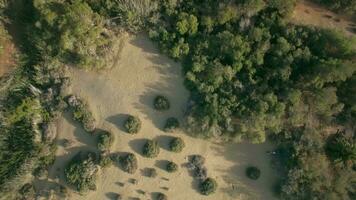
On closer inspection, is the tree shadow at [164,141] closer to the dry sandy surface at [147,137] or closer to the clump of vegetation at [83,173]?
the dry sandy surface at [147,137]

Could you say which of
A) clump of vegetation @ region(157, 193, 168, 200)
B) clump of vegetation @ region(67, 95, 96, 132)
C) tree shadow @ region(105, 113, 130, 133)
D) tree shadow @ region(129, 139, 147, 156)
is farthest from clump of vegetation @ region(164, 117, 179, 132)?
clump of vegetation @ region(67, 95, 96, 132)

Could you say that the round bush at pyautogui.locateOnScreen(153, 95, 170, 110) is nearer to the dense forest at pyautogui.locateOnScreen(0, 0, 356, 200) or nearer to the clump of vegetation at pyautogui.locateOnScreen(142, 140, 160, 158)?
the dense forest at pyautogui.locateOnScreen(0, 0, 356, 200)

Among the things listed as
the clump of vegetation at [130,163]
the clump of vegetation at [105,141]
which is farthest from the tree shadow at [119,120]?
the clump of vegetation at [130,163]

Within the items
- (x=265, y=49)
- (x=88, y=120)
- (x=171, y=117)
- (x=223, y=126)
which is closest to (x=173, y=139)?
(x=171, y=117)

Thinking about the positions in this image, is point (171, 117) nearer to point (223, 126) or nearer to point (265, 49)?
point (223, 126)

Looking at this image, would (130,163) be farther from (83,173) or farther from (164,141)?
(83,173)

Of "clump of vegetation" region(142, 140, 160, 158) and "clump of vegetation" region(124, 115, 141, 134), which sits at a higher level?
"clump of vegetation" region(124, 115, 141, 134)

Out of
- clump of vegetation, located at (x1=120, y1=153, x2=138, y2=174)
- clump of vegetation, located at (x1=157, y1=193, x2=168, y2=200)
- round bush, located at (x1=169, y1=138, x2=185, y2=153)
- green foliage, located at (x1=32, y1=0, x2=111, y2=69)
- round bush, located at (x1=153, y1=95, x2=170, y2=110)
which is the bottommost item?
clump of vegetation, located at (x1=157, y1=193, x2=168, y2=200)
